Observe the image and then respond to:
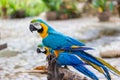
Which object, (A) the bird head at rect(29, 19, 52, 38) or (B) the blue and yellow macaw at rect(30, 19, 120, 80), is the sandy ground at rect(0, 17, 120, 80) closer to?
(B) the blue and yellow macaw at rect(30, 19, 120, 80)

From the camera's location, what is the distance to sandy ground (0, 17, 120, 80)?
17.7 ft

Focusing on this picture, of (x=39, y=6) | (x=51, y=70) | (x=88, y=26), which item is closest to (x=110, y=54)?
(x=51, y=70)

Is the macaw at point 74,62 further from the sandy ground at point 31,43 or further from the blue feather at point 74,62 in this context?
the sandy ground at point 31,43

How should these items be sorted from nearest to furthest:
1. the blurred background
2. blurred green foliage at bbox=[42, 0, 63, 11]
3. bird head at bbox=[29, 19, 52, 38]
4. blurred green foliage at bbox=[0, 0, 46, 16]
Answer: bird head at bbox=[29, 19, 52, 38] → the blurred background → blurred green foliage at bbox=[42, 0, 63, 11] → blurred green foliage at bbox=[0, 0, 46, 16]

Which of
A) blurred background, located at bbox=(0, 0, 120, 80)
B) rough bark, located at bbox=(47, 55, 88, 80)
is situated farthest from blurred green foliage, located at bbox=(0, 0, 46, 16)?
rough bark, located at bbox=(47, 55, 88, 80)

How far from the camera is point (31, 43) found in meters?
7.89

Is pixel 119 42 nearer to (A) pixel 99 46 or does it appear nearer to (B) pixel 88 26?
(A) pixel 99 46

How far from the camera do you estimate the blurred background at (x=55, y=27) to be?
582 cm

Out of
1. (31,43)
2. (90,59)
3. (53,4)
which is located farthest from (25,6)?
(90,59)

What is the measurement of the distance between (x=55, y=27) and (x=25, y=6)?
377 centimetres

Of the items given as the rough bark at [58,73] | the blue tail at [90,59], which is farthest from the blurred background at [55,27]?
the blue tail at [90,59]

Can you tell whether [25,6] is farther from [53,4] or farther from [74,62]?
[74,62]


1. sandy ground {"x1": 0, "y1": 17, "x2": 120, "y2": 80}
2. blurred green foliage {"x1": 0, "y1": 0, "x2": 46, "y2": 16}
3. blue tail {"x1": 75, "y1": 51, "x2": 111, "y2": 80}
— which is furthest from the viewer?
blurred green foliage {"x1": 0, "y1": 0, "x2": 46, "y2": 16}

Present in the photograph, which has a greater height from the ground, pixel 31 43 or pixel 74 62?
pixel 74 62
